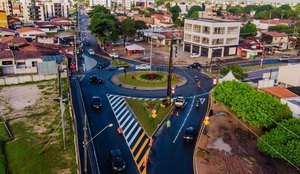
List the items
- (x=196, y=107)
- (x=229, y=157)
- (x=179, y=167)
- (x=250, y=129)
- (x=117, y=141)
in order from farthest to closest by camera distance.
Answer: (x=196, y=107) < (x=250, y=129) < (x=117, y=141) < (x=229, y=157) < (x=179, y=167)

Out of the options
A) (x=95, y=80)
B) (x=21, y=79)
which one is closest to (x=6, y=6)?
(x=21, y=79)

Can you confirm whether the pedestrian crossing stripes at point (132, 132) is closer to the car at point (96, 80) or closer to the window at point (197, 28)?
the car at point (96, 80)

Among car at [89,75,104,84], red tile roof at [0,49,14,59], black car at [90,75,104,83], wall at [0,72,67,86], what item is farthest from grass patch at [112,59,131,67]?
red tile roof at [0,49,14,59]

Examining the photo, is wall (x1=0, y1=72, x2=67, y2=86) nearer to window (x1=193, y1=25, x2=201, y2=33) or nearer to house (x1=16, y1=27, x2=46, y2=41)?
house (x1=16, y1=27, x2=46, y2=41)

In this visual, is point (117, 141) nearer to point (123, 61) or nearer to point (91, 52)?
point (123, 61)

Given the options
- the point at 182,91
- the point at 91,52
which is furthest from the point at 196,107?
the point at 91,52

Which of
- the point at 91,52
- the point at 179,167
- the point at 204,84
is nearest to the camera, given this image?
the point at 179,167

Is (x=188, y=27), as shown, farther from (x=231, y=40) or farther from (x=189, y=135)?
(x=189, y=135)
